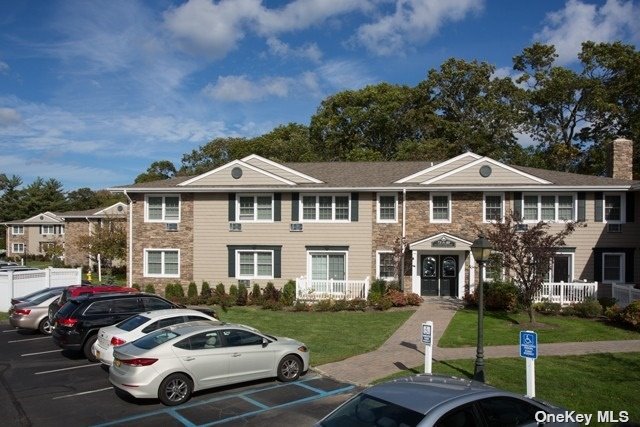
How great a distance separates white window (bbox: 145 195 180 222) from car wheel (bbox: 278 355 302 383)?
54.3ft

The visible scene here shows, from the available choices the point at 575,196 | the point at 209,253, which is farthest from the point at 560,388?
Answer: the point at 209,253

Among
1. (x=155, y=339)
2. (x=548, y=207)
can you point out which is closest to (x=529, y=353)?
(x=155, y=339)

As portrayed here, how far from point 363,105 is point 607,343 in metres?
42.1

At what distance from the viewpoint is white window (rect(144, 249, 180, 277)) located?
2709 centimetres

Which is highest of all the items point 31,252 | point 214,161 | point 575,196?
point 214,161

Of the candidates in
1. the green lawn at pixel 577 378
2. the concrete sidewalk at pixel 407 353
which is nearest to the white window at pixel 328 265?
the concrete sidewalk at pixel 407 353

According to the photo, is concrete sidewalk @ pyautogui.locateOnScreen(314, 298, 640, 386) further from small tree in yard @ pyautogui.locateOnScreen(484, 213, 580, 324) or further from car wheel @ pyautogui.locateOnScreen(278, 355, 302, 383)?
small tree in yard @ pyautogui.locateOnScreen(484, 213, 580, 324)

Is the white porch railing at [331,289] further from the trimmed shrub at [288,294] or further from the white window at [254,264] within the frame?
the white window at [254,264]

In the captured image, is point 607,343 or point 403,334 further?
point 403,334

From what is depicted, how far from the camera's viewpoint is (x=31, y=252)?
61.5 metres

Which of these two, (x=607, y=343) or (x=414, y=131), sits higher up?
(x=414, y=131)

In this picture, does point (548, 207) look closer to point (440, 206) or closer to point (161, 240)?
point (440, 206)

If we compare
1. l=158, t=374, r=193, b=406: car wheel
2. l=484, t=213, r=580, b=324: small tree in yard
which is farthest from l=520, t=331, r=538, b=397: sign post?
l=484, t=213, r=580, b=324: small tree in yard

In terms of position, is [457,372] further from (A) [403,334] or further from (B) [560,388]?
(A) [403,334]
